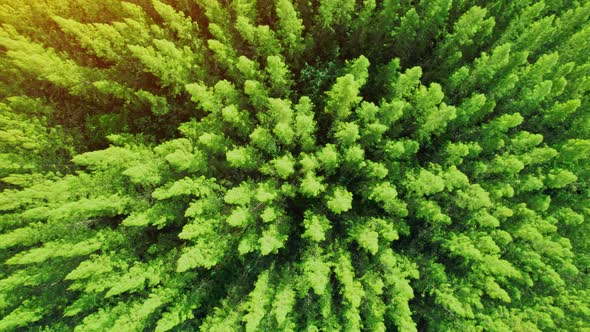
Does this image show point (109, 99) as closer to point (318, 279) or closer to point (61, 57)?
point (61, 57)

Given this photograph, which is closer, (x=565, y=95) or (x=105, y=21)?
(x=565, y=95)

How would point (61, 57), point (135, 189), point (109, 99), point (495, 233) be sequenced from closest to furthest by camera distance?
point (495, 233) → point (135, 189) → point (61, 57) → point (109, 99)

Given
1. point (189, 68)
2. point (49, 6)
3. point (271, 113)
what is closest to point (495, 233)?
point (271, 113)

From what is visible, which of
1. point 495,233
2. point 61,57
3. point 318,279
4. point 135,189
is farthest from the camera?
point 61,57

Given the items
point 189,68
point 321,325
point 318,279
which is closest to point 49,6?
point 189,68

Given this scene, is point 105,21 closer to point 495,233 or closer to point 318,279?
point 318,279

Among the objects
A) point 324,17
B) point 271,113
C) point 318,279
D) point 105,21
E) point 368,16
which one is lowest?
point 318,279

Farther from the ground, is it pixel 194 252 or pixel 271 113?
pixel 271 113
